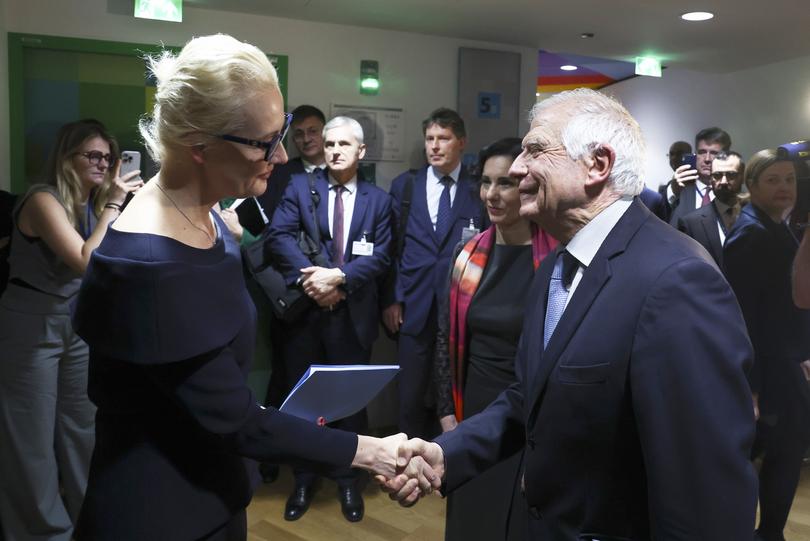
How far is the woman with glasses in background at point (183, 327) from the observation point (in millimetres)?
1195

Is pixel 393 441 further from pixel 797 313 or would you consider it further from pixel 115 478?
pixel 797 313

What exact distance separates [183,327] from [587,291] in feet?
2.36

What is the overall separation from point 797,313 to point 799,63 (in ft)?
11.2

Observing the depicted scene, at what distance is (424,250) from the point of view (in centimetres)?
385

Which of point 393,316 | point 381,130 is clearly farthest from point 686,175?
point 381,130

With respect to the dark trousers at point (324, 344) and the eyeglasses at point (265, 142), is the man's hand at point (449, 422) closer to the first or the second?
the dark trousers at point (324, 344)

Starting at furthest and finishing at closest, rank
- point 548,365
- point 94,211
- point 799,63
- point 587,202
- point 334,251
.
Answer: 1. point 799,63
2. point 334,251
3. point 94,211
4. point 587,202
5. point 548,365

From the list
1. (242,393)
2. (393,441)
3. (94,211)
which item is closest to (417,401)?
(94,211)

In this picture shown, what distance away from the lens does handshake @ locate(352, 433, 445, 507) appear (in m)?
1.61

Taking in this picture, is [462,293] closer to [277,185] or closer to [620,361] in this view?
[620,361]

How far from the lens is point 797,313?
3.05m

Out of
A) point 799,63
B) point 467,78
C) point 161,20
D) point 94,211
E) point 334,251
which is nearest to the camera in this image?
point 94,211

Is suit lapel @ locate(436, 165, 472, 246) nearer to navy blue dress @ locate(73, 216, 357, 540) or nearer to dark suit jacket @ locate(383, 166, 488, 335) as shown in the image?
dark suit jacket @ locate(383, 166, 488, 335)

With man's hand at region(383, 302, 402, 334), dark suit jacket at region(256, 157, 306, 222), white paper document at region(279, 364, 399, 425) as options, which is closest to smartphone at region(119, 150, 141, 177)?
dark suit jacket at region(256, 157, 306, 222)
